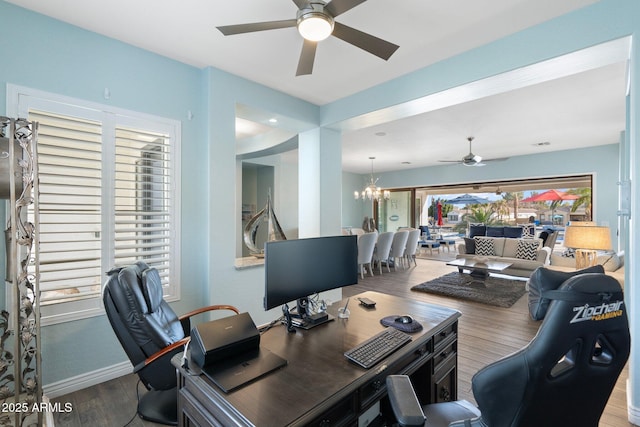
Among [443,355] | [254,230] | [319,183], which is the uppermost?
[319,183]

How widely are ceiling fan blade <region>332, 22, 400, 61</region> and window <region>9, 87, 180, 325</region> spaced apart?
1.85 meters

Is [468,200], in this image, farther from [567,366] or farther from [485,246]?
[567,366]

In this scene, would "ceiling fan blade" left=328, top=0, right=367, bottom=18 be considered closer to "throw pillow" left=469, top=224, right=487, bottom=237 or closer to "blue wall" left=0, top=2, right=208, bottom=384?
"blue wall" left=0, top=2, right=208, bottom=384

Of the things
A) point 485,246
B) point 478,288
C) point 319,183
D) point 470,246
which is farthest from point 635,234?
point 470,246

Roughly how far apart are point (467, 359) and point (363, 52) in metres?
3.06

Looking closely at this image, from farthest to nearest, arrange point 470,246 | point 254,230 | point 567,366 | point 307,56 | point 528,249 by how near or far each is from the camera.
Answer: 1. point 470,246
2. point 528,249
3. point 254,230
4. point 307,56
5. point 567,366

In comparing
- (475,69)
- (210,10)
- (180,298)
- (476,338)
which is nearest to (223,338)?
(180,298)

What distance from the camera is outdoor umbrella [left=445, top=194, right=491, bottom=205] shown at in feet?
34.9

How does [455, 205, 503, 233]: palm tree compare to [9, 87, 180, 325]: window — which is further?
[455, 205, 503, 233]: palm tree

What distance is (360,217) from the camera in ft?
36.5

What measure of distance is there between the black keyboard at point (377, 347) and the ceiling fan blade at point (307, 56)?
1871 mm

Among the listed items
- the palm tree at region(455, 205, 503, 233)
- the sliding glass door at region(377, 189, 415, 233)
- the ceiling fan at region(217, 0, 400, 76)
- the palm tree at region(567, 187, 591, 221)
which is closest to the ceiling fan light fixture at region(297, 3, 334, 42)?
the ceiling fan at region(217, 0, 400, 76)

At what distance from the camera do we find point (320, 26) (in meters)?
1.81

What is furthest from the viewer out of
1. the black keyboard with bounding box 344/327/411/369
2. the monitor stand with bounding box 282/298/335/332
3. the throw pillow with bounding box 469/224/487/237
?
the throw pillow with bounding box 469/224/487/237
